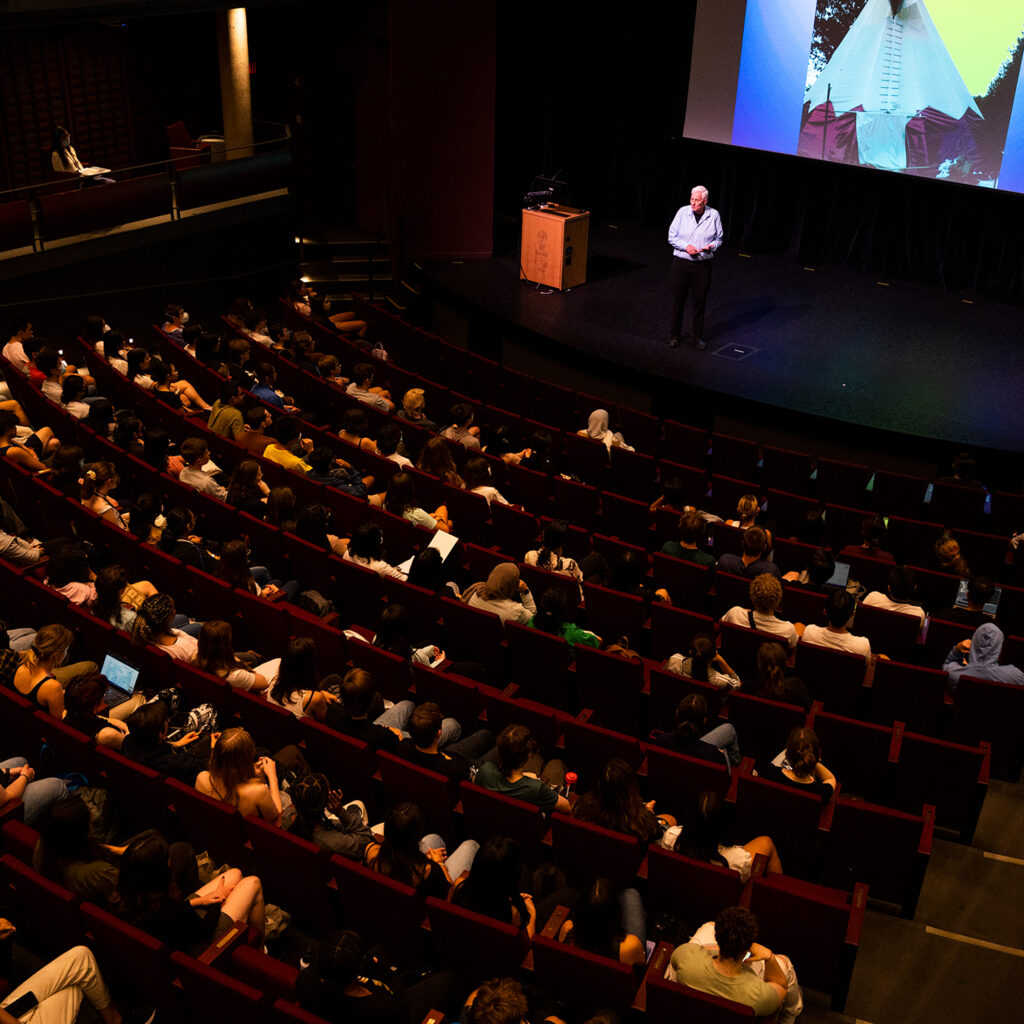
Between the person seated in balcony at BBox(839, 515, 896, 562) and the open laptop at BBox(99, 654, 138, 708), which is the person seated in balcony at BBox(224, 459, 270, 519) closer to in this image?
the open laptop at BBox(99, 654, 138, 708)

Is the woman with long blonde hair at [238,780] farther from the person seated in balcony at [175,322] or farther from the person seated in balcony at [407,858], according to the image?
the person seated in balcony at [175,322]

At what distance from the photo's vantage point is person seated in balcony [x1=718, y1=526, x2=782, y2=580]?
214 inches

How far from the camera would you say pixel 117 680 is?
4.36 metres

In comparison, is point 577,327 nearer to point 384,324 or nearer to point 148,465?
point 384,324

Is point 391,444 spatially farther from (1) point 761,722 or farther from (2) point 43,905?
(2) point 43,905

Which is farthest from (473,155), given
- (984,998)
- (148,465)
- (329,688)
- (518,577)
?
(984,998)

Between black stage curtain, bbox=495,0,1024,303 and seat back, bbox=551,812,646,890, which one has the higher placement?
black stage curtain, bbox=495,0,1024,303

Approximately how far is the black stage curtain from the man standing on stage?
2.97 metres

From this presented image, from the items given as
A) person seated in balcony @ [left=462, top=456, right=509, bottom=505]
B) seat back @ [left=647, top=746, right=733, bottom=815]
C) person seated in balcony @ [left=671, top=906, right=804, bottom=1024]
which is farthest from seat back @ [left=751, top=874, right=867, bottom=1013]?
person seated in balcony @ [left=462, top=456, right=509, bottom=505]

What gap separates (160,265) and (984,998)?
30.5ft

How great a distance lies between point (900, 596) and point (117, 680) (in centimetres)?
360

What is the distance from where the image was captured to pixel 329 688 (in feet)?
14.3

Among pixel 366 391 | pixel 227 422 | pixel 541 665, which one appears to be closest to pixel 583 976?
pixel 541 665

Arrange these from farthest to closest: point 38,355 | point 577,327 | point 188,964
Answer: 1. point 577,327
2. point 38,355
3. point 188,964
